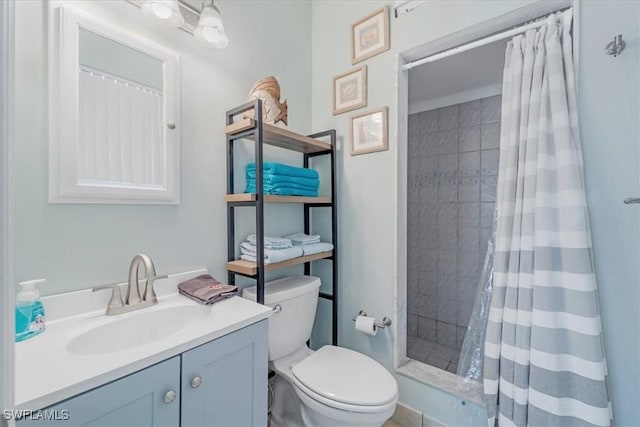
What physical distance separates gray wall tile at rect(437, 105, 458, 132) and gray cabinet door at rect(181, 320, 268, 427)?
7.32 ft

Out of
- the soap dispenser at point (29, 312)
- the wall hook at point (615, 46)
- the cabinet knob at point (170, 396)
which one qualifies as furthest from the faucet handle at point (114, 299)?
the wall hook at point (615, 46)

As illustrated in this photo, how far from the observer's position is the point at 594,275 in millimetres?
1007

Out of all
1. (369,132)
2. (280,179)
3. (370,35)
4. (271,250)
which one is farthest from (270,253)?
(370,35)

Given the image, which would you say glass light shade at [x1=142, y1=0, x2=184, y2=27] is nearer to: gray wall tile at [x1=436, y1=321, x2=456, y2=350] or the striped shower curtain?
the striped shower curtain

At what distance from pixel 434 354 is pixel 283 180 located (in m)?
1.96

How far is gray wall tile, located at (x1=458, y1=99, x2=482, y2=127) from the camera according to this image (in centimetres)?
229

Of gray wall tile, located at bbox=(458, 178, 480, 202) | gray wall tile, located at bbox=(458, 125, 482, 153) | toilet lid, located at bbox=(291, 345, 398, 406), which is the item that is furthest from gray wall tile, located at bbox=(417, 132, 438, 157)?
toilet lid, located at bbox=(291, 345, 398, 406)

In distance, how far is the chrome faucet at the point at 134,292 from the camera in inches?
39.6

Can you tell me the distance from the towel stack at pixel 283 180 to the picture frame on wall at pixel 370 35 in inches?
29.5

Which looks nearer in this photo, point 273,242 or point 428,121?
point 273,242

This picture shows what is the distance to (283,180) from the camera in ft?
4.65

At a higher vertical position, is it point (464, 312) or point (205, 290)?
point (205, 290)

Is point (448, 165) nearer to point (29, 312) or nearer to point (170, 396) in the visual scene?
point (170, 396)

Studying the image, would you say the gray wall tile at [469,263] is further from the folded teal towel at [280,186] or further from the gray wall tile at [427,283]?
the folded teal towel at [280,186]
